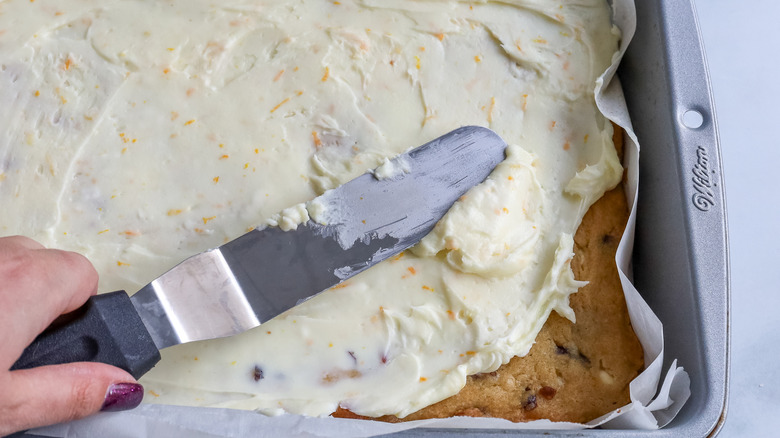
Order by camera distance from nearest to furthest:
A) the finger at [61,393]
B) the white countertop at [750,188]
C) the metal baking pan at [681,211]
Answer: the finger at [61,393], the metal baking pan at [681,211], the white countertop at [750,188]

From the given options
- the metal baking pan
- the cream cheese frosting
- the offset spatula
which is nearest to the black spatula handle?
the offset spatula

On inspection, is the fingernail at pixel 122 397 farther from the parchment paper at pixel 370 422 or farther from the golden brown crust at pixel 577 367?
the golden brown crust at pixel 577 367

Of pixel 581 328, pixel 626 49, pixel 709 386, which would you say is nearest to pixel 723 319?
pixel 709 386

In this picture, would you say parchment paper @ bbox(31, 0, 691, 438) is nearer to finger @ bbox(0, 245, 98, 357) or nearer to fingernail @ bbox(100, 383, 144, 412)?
fingernail @ bbox(100, 383, 144, 412)

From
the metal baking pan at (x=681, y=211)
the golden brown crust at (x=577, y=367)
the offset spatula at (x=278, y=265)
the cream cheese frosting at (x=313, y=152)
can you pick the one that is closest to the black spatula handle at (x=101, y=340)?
the offset spatula at (x=278, y=265)

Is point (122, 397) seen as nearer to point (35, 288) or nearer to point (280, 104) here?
point (35, 288)

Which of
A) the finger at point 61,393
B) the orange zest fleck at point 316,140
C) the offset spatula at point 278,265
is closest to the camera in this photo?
the finger at point 61,393

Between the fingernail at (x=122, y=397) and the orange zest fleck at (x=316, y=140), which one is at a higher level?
the orange zest fleck at (x=316, y=140)
